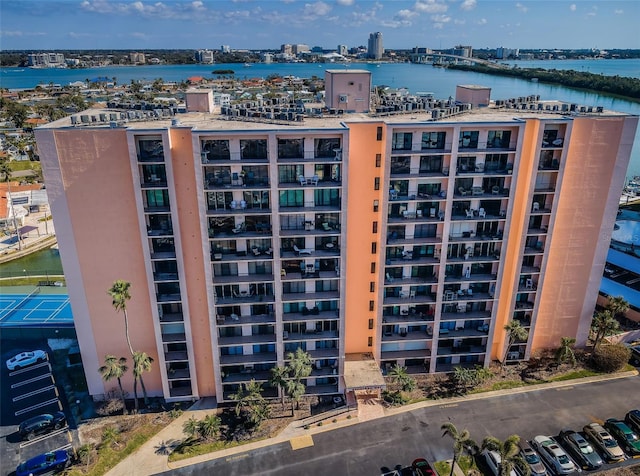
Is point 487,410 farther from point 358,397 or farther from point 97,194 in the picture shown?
point 97,194

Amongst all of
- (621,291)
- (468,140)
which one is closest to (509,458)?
(468,140)

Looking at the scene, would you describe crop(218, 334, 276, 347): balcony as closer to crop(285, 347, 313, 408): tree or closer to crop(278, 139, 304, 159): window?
crop(285, 347, 313, 408): tree

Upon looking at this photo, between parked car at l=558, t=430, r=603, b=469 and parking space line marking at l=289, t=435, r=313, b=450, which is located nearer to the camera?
parked car at l=558, t=430, r=603, b=469

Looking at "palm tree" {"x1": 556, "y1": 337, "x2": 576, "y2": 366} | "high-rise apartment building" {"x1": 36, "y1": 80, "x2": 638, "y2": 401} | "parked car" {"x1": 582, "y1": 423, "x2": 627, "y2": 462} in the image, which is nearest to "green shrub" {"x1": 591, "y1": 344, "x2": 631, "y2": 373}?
"palm tree" {"x1": 556, "y1": 337, "x2": 576, "y2": 366}

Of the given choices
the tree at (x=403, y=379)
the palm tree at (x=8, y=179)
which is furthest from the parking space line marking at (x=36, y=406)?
the palm tree at (x=8, y=179)

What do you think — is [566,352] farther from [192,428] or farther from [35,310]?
[35,310]

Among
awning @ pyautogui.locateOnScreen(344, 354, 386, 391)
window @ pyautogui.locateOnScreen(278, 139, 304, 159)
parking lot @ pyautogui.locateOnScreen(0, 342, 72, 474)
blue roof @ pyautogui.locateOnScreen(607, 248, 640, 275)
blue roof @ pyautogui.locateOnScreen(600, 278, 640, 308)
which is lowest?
parking lot @ pyautogui.locateOnScreen(0, 342, 72, 474)

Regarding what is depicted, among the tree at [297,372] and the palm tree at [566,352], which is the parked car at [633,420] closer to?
the palm tree at [566,352]
